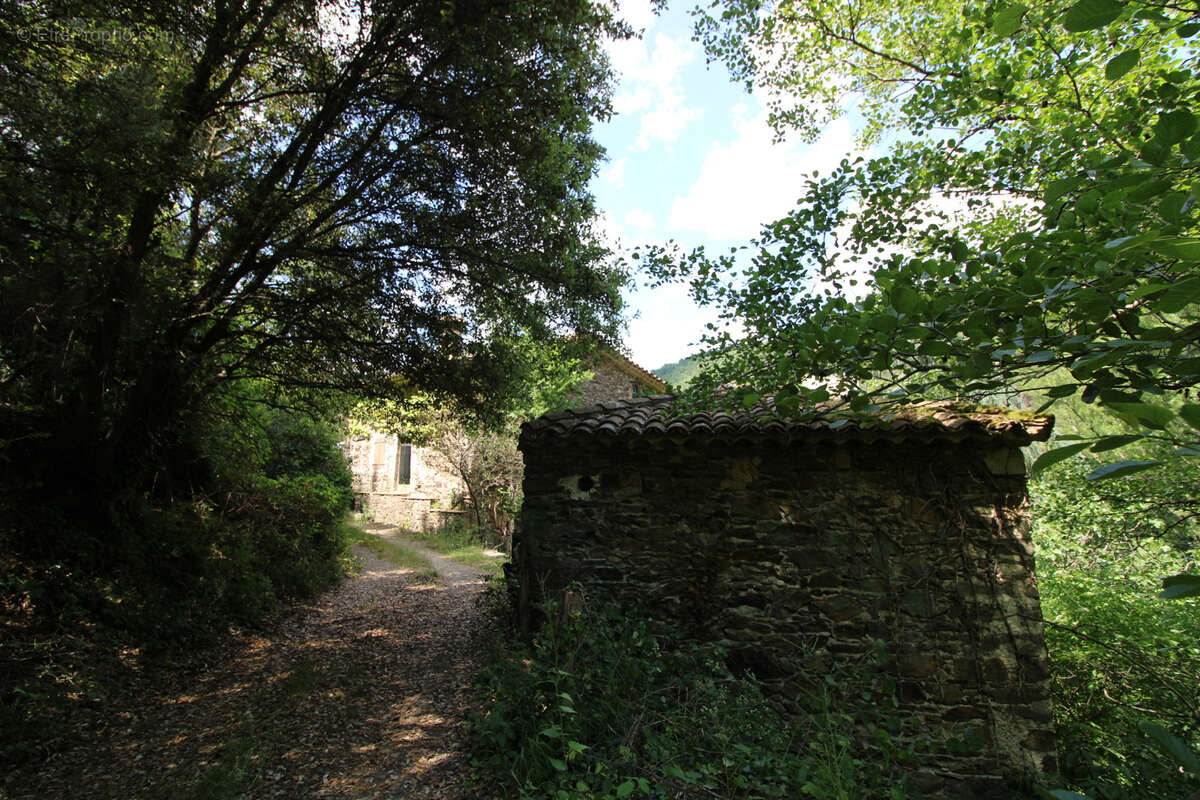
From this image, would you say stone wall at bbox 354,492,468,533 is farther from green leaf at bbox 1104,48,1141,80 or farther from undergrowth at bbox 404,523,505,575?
green leaf at bbox 1104,48,1141,80

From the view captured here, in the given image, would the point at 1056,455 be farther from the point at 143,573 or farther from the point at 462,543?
the point at 462,543

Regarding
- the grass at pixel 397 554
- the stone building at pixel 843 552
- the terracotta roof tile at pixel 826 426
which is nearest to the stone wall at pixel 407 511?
the grass at pixel 397 554

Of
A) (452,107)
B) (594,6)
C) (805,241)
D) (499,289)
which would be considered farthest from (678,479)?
(594,6)

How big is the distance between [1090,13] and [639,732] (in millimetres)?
3674

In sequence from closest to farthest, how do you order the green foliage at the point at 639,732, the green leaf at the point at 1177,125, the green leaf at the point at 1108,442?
1. the green leaf at the point at 1108,442
2. the green leaf at the point at 1177,125
3. the green foliage at the point at 639,732

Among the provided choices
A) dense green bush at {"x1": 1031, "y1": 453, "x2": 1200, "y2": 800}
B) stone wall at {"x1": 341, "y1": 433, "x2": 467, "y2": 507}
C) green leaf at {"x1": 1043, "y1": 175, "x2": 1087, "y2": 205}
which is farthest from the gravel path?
stone wall at {"x1": 341, "y1": 433, "x2": 467, "y2": 507}

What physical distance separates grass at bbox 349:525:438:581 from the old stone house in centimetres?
118

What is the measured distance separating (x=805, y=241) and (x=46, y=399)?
21.5 feet

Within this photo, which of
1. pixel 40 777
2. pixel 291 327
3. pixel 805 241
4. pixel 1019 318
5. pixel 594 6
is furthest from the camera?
pixel 291 327

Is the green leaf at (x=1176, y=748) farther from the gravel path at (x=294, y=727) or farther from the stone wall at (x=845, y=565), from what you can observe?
the stone wall at (x=845, y=565)

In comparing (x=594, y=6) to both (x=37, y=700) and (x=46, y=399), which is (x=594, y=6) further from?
(x=37, y=700)

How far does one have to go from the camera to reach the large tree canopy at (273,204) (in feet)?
11.6

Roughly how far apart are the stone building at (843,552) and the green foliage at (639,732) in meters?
0.48

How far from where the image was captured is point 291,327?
5449mm
